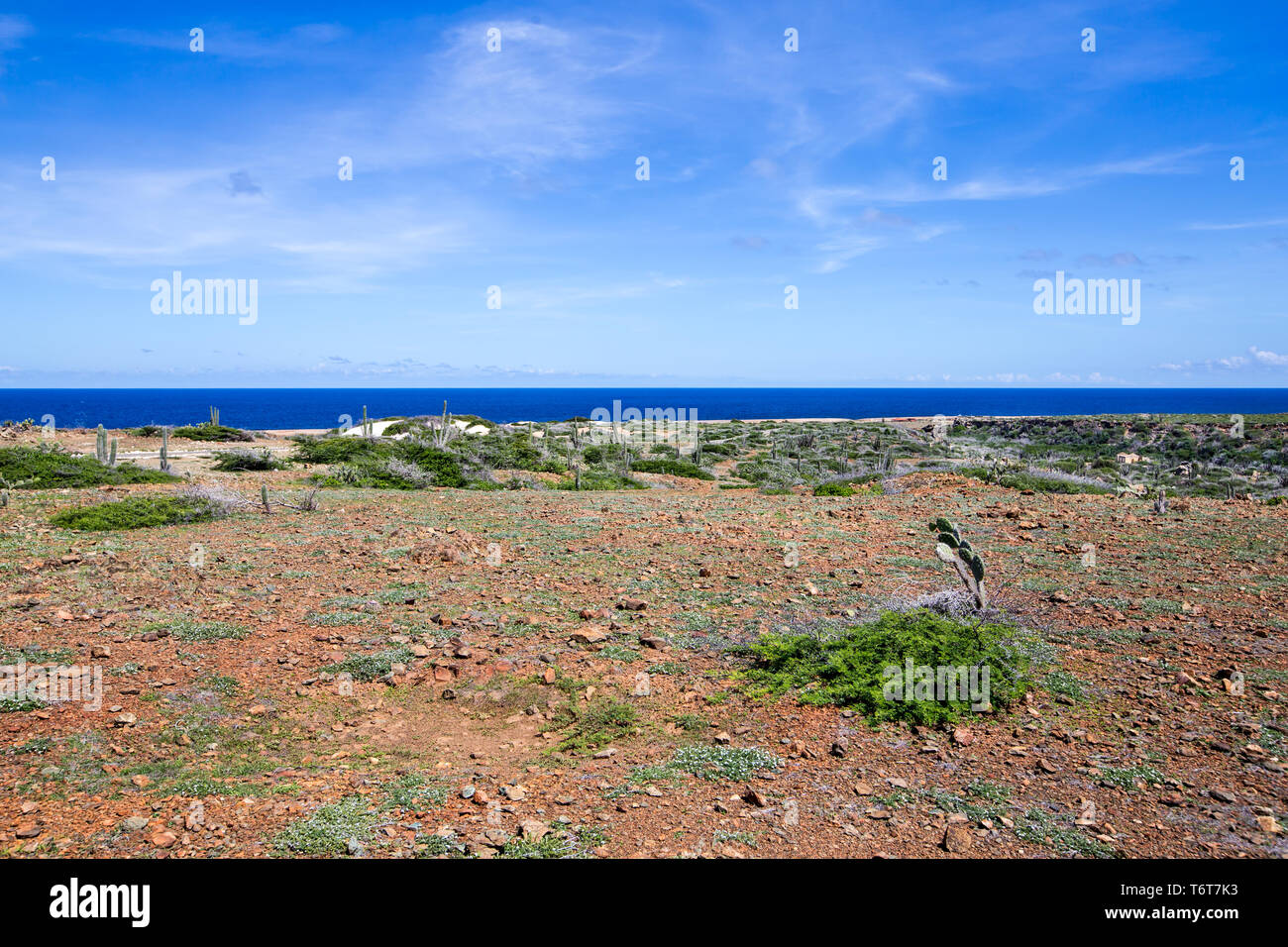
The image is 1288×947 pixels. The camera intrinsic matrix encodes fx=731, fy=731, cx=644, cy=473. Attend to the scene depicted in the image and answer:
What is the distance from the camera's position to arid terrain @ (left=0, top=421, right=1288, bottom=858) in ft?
12.7

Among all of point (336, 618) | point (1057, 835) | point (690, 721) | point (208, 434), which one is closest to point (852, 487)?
point (336, 618)

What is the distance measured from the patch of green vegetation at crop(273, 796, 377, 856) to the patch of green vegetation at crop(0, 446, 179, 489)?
1576 centimetres

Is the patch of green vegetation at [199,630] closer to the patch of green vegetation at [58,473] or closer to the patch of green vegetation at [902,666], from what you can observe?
the patch of green vegetation at [902,666]

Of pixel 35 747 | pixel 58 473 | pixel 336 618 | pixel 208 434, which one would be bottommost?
pixel 35 747

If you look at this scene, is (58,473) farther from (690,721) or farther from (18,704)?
(690,721)

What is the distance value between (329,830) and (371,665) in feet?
8.00

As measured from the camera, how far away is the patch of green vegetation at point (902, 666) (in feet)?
17.0

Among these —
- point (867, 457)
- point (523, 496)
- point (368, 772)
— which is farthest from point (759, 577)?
point (867, 457)

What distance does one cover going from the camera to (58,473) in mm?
16609

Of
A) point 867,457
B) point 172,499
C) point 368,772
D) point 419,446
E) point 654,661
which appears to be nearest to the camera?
point 368,772

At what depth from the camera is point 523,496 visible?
16.5 metres

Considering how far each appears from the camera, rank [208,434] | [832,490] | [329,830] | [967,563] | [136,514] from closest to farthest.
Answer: [329,830] < [967,563] < [136,514] < [832,490] < [208,434]
